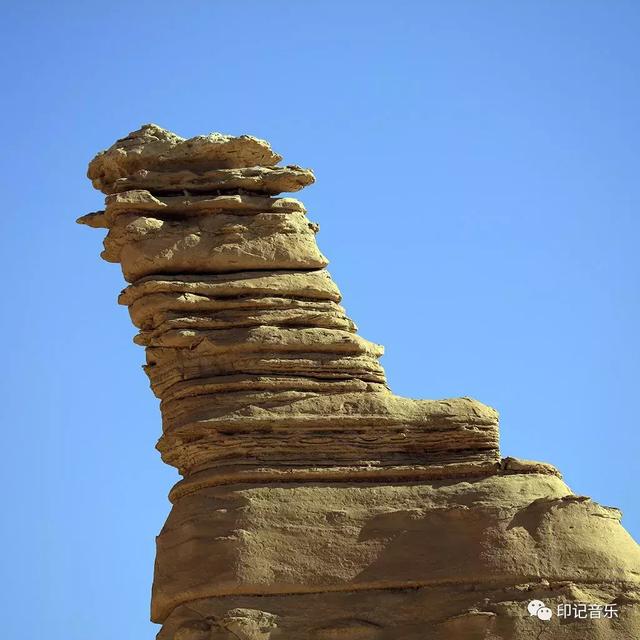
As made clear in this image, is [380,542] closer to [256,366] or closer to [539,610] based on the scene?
[539,610]

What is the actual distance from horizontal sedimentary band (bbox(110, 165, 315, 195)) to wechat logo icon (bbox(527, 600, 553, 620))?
23.4 feet

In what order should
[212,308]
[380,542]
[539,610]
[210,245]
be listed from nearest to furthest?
[539,610], [380,542], [212,308], [210,245]

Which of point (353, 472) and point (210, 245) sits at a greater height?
point (210, 245)

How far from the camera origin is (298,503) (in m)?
21.2

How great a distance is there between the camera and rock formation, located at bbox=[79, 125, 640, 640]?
67.8 ft

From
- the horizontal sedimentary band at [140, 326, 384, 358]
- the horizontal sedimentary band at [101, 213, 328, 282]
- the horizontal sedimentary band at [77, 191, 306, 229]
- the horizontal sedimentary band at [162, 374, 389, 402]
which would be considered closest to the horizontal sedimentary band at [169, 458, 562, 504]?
the horizontal sedimentary band at [162, 374, 389, 402]

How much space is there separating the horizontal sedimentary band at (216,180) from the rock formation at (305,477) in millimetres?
33

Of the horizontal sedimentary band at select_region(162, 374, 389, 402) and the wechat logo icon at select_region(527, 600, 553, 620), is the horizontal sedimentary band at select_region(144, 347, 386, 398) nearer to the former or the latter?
the horizontal sedimentary band at select_region(162, 374, 389, 402)

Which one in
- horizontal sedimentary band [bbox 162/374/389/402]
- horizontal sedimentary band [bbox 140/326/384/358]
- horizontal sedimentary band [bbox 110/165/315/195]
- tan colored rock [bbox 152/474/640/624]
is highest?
horizontal sedimentary band [bbox 110/165/315/195]

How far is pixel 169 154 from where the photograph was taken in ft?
77.2

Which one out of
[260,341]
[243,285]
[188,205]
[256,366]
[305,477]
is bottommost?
[305,477]

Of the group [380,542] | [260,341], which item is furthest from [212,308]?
[380,542]

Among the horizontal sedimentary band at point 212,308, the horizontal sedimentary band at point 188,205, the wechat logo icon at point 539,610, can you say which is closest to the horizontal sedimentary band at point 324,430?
the horizontal sedimentary band at point 212,308

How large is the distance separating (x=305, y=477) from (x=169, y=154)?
546 centimetres
